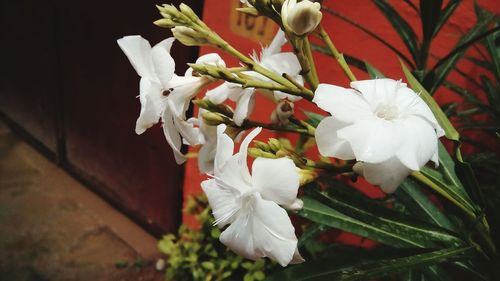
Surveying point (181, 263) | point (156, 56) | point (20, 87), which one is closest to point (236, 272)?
point (181, 263)

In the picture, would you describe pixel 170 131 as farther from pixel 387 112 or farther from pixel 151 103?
pixel 387 112

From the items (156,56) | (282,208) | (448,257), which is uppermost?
(156,56)

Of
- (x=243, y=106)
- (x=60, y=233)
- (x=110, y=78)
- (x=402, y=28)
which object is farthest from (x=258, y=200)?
(x=60, y=233)

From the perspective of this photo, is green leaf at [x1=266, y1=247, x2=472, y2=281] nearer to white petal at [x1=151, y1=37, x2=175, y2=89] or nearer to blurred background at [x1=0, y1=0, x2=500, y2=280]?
white petal at [x1=151, y1=37, x2=175, y2=89]

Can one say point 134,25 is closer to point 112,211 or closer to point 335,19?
point 335,19

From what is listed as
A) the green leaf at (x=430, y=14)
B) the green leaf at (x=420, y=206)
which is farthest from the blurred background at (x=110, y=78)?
the green leaf at (x=420, y=206)


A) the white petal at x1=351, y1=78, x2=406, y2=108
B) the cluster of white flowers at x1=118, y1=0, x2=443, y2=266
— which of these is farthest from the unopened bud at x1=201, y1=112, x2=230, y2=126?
the white petal at x1=351, y1=78, x2=406, y2=108
